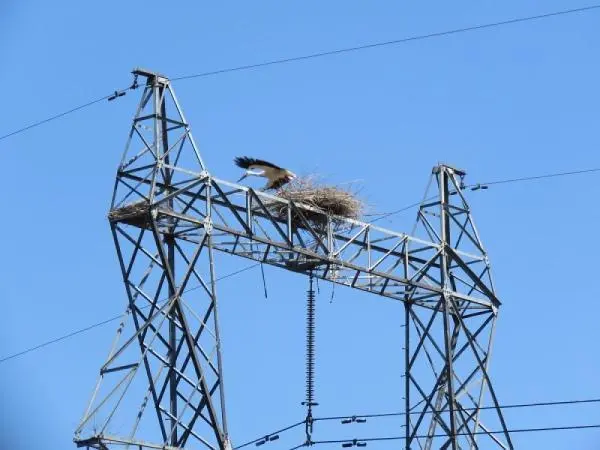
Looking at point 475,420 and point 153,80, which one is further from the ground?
point 153,80

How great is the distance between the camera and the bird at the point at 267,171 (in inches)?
1388

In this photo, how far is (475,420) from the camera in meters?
37.4

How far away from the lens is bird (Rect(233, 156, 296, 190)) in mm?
35250

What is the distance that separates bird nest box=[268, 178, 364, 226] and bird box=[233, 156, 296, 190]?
16 centimetres

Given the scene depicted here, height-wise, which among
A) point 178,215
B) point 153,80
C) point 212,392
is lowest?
point 212,392

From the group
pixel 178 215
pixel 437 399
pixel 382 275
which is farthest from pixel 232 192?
pixel 437 399

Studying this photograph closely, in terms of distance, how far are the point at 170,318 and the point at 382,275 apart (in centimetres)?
450

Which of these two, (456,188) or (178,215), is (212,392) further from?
(456,188)

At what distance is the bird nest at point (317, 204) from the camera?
116 ft

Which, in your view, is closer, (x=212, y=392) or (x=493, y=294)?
(x=212, y=392)

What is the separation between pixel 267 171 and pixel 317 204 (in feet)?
3.54

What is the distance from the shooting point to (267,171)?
35375mm

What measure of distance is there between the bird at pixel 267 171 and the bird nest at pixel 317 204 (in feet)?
0.51

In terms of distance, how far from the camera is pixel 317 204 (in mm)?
35906
